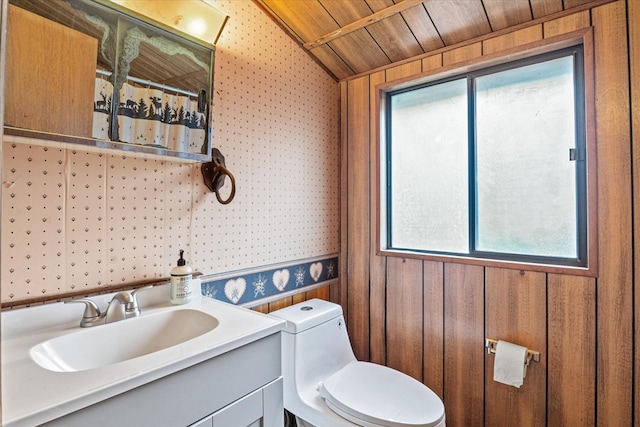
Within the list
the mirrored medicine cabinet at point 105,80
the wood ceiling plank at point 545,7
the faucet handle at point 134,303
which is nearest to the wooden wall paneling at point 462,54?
the wood ceiling plank at point 545,7

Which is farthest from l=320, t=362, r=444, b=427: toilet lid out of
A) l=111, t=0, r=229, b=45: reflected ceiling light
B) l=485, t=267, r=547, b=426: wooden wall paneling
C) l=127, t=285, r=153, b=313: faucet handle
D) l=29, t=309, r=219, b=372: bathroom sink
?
l=111, t=0, r=229, b=45: reflected ceiling light

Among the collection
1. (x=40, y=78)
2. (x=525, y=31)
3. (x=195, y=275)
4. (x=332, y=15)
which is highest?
(x=332, y=15)

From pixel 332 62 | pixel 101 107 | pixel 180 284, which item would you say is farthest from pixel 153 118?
pixel 332 62

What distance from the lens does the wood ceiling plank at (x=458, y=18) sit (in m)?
1.48

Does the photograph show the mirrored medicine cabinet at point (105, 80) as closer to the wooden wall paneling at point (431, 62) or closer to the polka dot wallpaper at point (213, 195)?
the polka dot wallpaper at point (213, 195)

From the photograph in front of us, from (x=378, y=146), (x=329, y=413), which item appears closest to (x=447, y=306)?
(x=329, y=413)

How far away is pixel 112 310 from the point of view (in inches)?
41.8

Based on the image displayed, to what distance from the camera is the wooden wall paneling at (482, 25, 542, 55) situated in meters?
1.48

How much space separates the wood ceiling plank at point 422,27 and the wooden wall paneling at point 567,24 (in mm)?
439

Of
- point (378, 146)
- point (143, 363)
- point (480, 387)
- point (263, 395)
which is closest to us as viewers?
point (143, 363)

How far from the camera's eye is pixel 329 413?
4.41 feet

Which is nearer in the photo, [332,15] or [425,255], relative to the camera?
[332,15]

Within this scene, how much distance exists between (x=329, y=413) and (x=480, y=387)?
2.48 feet

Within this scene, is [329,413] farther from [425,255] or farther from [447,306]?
[425,255]
